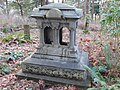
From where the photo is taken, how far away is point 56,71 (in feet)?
11.2

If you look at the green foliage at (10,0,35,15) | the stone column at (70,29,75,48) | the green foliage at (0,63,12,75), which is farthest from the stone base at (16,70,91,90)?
the green foliage at (10,0,35,15)

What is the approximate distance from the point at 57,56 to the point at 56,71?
33 centimetres

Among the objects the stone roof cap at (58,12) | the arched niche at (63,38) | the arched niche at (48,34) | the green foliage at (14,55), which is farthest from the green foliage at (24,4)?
the stone roof cap at (58,12)

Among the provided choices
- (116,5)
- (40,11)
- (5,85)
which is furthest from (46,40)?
(116,5)

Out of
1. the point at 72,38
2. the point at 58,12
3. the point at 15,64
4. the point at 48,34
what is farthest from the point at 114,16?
the point at 15,64

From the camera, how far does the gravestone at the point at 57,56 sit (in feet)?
10.7

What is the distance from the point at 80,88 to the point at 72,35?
1.11 metres

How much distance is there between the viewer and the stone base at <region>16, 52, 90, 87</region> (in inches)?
129

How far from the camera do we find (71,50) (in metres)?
3.44

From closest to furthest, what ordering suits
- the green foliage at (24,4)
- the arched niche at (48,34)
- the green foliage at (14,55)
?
the arched niche at (48,34)
the green foliage at (14,55)
the green foliage at (24,4)

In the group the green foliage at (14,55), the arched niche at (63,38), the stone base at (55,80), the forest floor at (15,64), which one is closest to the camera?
the stone base at (55,80)

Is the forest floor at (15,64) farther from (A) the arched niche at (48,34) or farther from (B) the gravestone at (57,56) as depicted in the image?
(A) the arched niche at (48,34)

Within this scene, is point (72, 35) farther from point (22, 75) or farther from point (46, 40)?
point (22, 75)

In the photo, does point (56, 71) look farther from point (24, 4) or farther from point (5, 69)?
point (24, 4)
